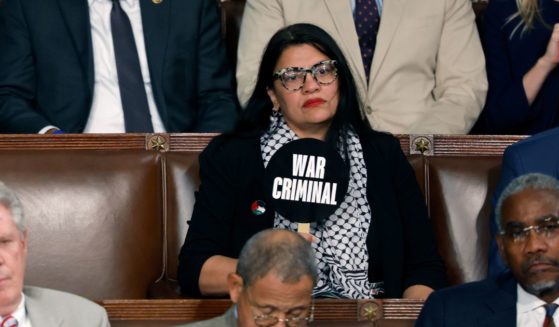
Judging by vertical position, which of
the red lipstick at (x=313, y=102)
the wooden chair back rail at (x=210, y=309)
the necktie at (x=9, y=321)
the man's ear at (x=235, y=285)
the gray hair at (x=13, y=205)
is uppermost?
the red lipstick at (x=313, y=102)

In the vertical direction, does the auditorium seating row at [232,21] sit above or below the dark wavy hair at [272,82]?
above

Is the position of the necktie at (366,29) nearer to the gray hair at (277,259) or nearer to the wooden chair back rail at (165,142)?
the wooden chair back rail at (165,142)

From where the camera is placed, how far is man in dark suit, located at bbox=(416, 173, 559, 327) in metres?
2.04

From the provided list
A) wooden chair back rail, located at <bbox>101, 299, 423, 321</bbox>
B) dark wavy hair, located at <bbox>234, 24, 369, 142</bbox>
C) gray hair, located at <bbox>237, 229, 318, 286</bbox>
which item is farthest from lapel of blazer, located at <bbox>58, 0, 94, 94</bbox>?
gray hair, located at <bbox>237, 229, 318, 286</bbox>

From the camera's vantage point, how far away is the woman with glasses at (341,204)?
247 cm

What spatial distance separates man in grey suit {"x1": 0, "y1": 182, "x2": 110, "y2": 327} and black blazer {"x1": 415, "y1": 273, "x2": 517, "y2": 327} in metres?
0.53

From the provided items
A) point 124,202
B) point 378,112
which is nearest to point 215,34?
point 378,112

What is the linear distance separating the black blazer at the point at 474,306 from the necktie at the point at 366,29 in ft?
3.27

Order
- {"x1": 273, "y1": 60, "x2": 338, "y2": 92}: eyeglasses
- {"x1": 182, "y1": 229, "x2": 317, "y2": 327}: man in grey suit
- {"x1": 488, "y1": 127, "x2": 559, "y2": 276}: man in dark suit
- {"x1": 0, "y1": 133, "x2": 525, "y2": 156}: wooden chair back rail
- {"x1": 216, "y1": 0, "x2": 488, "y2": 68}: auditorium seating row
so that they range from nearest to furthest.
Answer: {"x1": 182, "y1": 229, "x2": 317, "y2": 327}: man in grey suit
{"x1": 488, "y1": 127, "x2": 559, "y2": 276}: man in dark suit
{"x1": 273, "y1": 60, "x2": 338, "y2": 92}: eyeglasses
{"x1": 0, "y1": 133, "x2": 525, "y2": 156}: wooden chair back rail
{"x1": 216, "y1": 0, "x2": 488, "y2": 68}: auditorium seating row

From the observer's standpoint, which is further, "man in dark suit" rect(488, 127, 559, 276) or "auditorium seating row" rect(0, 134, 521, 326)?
"auditorium seating row" rect(0, 134, 521, 326)

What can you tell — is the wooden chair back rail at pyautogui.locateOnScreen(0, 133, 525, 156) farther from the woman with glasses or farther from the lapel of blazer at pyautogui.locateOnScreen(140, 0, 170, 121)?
the lapel of blazer at pyautogui.locateOnScreen(140, 0, 170, 121)

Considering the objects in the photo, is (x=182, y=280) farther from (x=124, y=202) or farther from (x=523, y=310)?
(x=523, y=310)

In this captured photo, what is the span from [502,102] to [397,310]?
3.10 feet

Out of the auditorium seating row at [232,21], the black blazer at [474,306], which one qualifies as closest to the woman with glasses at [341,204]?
the black blazer at [474,306]
